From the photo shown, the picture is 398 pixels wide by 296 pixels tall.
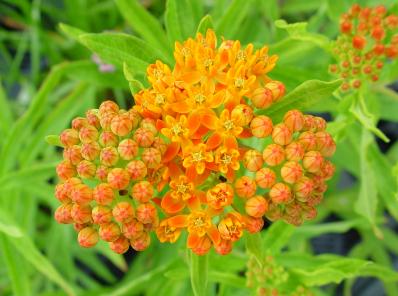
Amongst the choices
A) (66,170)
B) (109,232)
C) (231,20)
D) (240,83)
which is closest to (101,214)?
(109,232)

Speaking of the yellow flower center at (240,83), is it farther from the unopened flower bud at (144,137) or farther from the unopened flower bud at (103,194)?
the unopened flower bud at (103,194)

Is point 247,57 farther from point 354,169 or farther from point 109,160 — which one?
point 354,169

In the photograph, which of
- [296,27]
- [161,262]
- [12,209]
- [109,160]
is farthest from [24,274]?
[296,27]

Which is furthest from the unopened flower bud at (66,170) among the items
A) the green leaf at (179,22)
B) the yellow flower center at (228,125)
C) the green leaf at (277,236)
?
the green leaf at (277,236)

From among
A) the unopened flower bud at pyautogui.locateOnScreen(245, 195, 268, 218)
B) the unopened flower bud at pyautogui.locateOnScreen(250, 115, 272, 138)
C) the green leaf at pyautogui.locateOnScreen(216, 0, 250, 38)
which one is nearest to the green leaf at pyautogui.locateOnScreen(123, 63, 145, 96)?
the unopened flower bud at pyautogui.locateOnScreen(250, 115, 272, 138)

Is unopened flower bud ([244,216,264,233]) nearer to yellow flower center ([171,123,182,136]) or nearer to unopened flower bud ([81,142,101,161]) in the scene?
yellow flower center ([171,123,182,136])

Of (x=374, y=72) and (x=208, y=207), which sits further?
(x=374, y=72)

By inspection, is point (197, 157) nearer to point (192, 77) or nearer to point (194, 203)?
point (194, 203)
